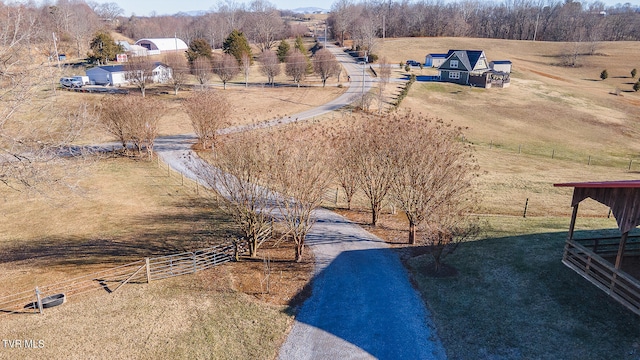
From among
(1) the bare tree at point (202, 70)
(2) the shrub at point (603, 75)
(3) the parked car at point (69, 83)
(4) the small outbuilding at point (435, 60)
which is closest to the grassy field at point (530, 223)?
(2) the shrub at point (603, 75)

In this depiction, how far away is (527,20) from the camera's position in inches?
5950

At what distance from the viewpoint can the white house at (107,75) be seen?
69.2m

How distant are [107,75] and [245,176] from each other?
61.2 meters

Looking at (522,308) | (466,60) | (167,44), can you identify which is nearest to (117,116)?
(522,308)

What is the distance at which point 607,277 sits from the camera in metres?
15.3

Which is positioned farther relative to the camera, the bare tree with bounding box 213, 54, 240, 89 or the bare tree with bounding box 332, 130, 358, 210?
the bare tree with bounding box 213, 54, 240, 89

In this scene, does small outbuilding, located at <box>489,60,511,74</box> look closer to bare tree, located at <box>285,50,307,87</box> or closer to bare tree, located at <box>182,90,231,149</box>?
bare tree, located at <box>285,50,307,87</box>

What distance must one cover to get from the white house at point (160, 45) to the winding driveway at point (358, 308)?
101m

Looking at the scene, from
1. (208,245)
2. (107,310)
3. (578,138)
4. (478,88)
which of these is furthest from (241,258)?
(478,88)

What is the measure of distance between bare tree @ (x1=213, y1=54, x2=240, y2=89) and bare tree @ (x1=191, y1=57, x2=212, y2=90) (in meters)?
1.87

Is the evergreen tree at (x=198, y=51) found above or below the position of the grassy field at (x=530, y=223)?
above

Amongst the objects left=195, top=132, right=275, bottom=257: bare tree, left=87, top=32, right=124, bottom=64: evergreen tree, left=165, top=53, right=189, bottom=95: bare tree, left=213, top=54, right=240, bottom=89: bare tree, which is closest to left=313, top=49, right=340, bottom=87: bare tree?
left=213, top=54, right=240, bottom=89: bare tree

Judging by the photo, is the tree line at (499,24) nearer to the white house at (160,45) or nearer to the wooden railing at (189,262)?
the white house at (160,45)

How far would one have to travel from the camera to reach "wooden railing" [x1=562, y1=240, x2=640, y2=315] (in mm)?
14152
